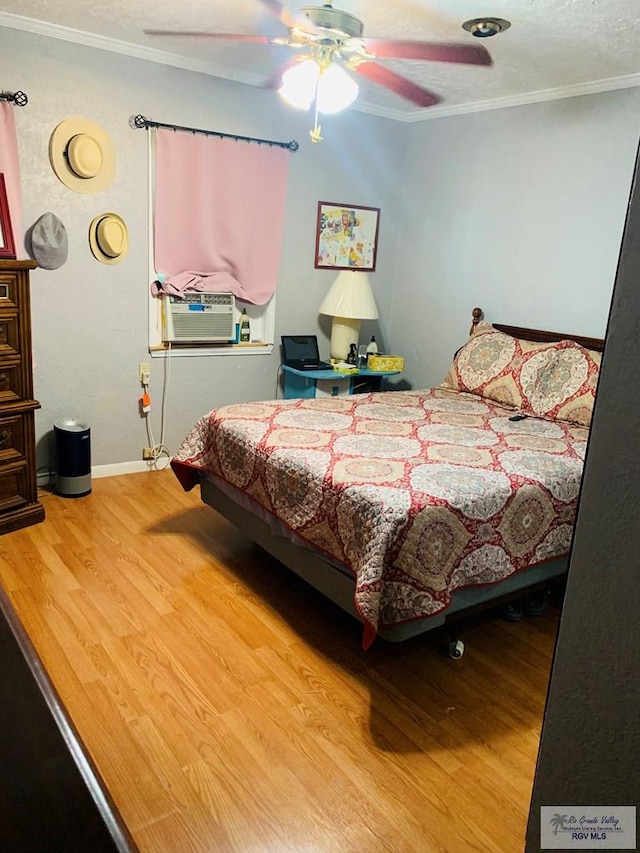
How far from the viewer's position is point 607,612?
66 centimetres

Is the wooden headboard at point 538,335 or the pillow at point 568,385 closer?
the pillow at point 568,385

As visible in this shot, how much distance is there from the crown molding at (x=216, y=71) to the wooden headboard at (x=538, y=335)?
4.27 ft

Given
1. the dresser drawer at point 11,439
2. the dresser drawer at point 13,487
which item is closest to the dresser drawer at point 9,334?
the dresser drawer at point 11,439

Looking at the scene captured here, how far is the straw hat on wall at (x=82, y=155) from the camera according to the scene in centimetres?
338

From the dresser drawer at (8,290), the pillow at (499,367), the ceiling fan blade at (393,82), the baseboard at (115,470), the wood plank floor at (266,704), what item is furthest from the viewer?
the baseboard at (115,470)

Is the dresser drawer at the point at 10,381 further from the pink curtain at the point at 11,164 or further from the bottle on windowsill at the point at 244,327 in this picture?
the bottle on windowsill at the point at 244,327

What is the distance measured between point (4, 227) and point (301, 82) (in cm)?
172

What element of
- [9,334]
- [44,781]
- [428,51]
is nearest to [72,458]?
[9,334]

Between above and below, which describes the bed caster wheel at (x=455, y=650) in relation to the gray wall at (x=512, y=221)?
below

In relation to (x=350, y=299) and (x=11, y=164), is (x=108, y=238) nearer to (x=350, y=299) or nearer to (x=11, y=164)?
(x=11, y=164)

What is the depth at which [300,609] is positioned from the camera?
269 cm

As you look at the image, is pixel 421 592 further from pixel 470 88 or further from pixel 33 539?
pixel 470 88

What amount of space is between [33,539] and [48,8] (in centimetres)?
255

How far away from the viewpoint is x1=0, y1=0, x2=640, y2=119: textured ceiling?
2.60m
